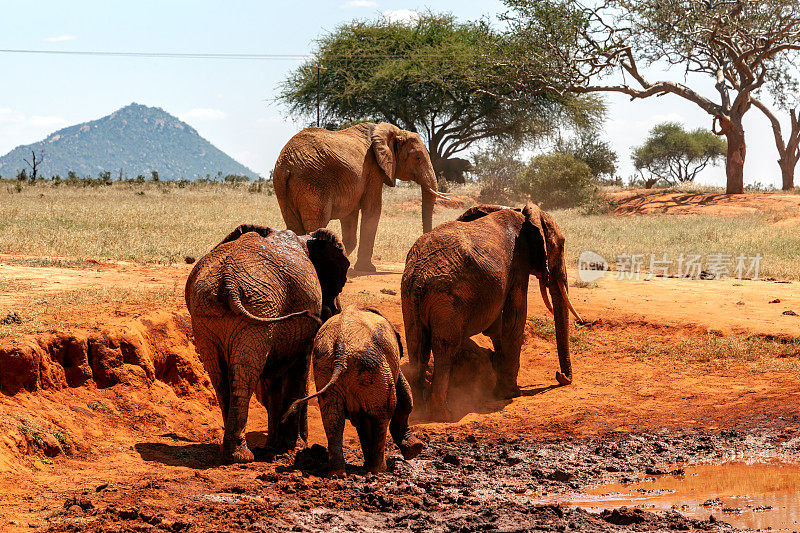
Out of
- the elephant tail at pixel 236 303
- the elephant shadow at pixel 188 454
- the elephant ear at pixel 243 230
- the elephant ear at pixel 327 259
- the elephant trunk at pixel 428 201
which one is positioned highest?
the elephant trunk at pixel 428 201

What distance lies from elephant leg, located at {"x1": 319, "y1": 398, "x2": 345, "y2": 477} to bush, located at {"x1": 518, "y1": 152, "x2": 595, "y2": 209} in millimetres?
28234

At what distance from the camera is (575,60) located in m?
33.8

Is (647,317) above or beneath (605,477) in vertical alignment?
above

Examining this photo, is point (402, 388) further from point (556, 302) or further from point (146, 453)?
point (556, 302)

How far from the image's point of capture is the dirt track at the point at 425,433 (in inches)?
206

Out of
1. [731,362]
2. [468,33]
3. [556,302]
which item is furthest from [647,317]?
[468,33]

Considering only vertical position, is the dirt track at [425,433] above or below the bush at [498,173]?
below

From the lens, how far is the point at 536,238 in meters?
9.62

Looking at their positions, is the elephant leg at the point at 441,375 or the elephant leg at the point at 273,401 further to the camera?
the elephant leg at the point at 441,375

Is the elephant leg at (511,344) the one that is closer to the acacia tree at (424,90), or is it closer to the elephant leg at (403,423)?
the elephant leg at (403,423)

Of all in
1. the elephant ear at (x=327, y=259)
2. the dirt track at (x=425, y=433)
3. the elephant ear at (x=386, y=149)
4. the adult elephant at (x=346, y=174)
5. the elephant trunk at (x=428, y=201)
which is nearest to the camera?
the dirt track at (x=425, y=433)

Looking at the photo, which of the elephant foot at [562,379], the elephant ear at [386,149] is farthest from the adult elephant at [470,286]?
the elephant ear at [386,149]

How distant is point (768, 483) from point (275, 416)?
398 centimetres

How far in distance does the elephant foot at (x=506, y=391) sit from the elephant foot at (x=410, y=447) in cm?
304
